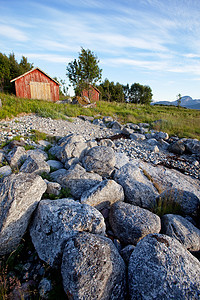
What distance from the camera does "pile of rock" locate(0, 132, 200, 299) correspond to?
2209mm

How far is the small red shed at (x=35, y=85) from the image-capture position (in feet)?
72.9

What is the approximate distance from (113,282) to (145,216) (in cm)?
150

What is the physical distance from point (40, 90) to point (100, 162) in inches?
864

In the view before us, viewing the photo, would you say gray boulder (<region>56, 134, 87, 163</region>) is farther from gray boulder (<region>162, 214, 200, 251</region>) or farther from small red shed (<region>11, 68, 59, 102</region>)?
small red shed (<region>11, 68, 59, 102</region>)

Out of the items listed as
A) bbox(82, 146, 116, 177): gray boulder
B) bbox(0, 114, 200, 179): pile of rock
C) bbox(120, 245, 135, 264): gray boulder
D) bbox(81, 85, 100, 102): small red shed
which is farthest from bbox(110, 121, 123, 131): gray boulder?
bbox(81, 85, 100, 102): small red shed

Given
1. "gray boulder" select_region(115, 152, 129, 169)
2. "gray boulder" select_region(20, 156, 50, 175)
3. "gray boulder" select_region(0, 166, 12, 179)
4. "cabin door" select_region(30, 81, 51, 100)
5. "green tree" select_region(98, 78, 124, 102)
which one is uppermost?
"green tree" select_region(98, 78, 124, 102)

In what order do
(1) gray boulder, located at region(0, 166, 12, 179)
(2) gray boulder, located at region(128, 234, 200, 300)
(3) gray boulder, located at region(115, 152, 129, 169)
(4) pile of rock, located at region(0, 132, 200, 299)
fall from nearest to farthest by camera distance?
(2) gray boulder, located at region(128, 234, 200, 300) < (4) pile of rock, located at region(0, 132, 200, 299) < (1) gray boulder, located at region(0, 166, 12, 179) < (3) gray boulder, located at region(115, 152, 129, 169)

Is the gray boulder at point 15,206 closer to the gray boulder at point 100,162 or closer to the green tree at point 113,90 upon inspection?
the gray boulder at point 100,162

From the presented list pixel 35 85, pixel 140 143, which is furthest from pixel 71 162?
pixel 35 85

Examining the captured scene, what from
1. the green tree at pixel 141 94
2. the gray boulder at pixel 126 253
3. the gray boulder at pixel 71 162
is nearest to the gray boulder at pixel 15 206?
the gray boulder at pixel 126 253

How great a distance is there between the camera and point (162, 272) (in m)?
2.23

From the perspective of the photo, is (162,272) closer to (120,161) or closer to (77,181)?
(77,181)

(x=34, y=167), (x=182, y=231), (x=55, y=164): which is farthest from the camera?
(x=55, y=164)

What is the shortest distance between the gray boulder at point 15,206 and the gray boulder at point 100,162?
2.34 m
